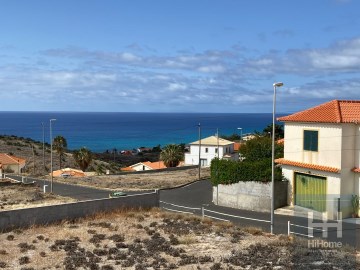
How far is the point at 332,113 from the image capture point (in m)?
33.4

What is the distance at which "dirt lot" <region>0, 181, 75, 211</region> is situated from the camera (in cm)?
3452

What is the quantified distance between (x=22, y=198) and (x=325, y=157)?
25565 millimetres

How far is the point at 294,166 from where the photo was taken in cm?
3512

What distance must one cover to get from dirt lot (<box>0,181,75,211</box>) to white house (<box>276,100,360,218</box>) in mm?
19400

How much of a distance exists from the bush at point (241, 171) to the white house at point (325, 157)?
167cm

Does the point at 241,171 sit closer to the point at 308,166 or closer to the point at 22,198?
the point at 308,166

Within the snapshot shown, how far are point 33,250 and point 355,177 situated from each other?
23074 millimetres

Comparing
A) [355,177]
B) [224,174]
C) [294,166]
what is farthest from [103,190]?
[355,177]

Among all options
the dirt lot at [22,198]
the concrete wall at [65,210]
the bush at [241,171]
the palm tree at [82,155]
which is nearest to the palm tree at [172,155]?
the palm tree at [82,155]

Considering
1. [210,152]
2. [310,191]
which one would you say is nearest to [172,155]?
[210,152]

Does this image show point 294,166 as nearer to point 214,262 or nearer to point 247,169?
point 247,169

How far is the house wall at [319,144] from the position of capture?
32000 millimetres
